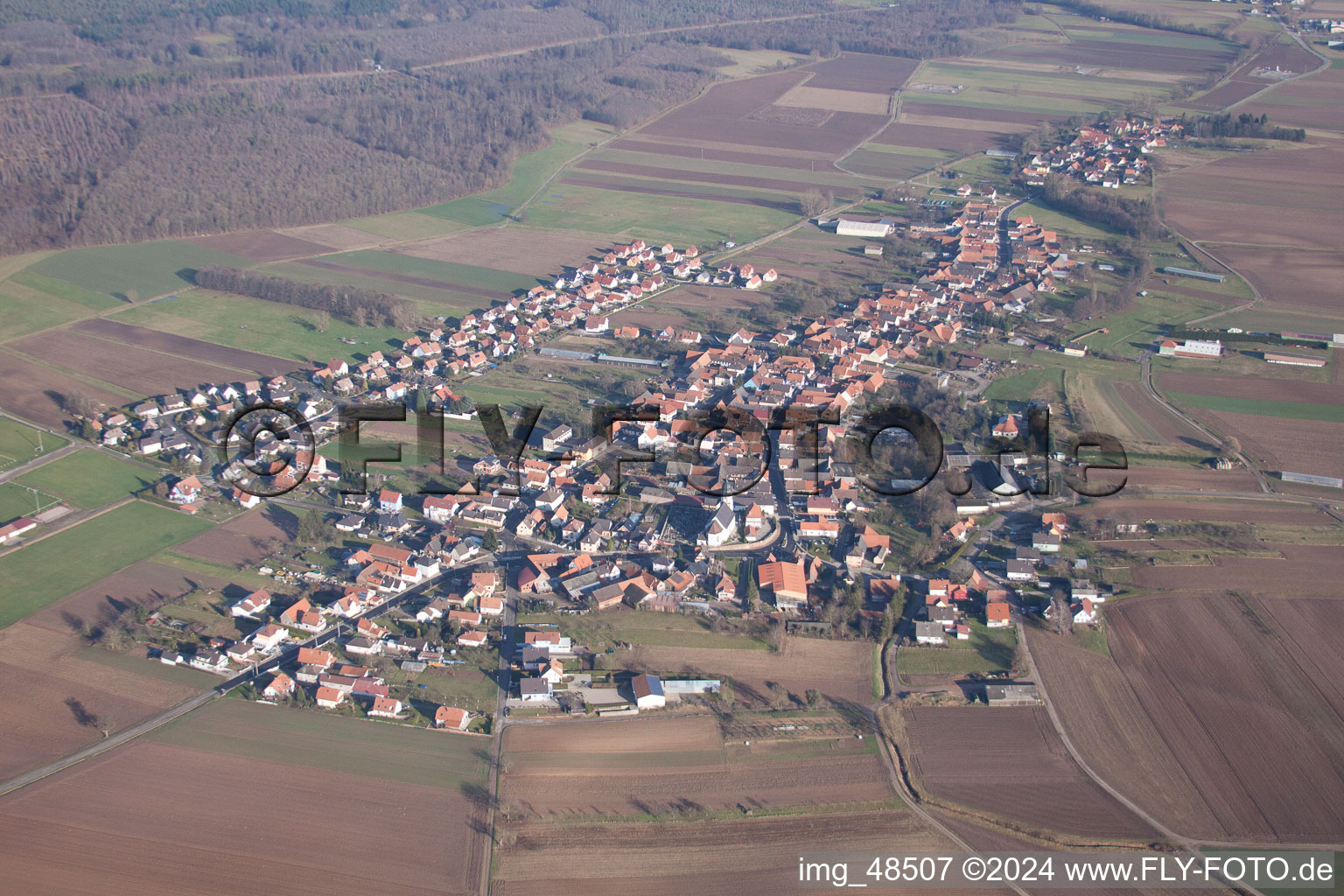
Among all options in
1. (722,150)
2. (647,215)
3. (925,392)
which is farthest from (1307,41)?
(925,392)

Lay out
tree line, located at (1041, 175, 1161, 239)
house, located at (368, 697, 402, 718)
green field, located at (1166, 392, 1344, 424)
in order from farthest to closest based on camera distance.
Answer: tree line, located at (1041, 175, 1161, 239) → green field, located at (1166, 392, 1344, 424) → house, located at (368, 697, 402, 718)

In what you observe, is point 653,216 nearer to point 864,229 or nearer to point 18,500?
point 864,229

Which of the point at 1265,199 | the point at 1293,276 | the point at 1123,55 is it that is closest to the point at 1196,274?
the point at 1293,276

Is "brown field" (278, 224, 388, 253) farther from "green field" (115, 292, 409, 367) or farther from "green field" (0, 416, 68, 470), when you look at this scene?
"green field" (0, 416, 68, 470)

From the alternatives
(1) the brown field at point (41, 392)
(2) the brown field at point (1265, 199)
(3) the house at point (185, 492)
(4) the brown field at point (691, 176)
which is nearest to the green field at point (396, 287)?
(1) the brown field at point (41, 392)

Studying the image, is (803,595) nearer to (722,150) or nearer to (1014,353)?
(1014,353)

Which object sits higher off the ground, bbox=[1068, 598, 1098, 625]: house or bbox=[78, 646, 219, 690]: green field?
bbox=[1068, 598, 1098, 625]: house

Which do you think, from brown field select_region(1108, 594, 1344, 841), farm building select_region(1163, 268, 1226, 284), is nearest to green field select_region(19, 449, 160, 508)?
brown field select_region(1108, 594, 1344, 841)

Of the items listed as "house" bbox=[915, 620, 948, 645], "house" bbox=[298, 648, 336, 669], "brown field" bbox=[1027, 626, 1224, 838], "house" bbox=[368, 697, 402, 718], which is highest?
"house" bbox=[915, 620, 948, 645]
